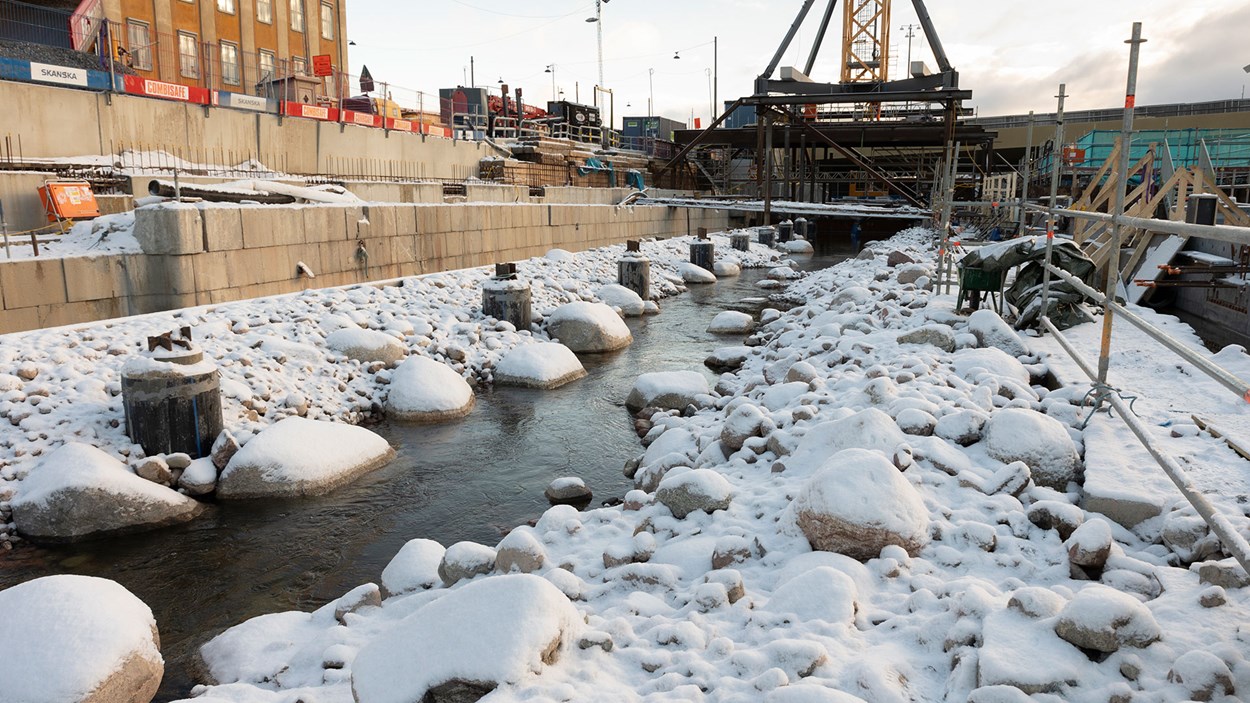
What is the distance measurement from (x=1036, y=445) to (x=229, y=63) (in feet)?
107

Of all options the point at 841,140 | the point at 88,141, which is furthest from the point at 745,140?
the point at 88,141

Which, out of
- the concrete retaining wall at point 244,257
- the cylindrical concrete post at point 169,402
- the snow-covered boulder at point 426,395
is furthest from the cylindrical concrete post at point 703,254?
the cylindrical concrete post at point 169,402

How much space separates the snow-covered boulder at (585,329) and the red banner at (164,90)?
444 inches

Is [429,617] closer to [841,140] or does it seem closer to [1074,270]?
[1074,270]

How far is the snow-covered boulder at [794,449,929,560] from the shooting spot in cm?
414

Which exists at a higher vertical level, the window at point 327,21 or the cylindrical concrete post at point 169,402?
the window at point 327,21

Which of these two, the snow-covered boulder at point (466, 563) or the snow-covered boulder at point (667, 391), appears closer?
the snow-covered boulder at point (466, 563)

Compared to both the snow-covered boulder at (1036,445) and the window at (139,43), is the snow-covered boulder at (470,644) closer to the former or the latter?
the snow-covered boulder at (1036,445)

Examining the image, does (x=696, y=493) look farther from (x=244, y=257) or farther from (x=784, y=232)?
(x=784, y=232)

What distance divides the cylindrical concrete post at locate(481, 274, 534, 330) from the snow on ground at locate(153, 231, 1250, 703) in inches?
273

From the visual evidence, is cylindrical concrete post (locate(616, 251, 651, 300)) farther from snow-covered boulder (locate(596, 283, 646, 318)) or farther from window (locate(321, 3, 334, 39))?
window (locate(321, 3, 334, 39))

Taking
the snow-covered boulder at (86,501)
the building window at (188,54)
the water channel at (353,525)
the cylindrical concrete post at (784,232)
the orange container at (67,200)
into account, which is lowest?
the water channel at (353,525)

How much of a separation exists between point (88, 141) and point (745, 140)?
29.7m

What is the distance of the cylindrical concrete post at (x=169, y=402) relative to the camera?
6.98 metres
